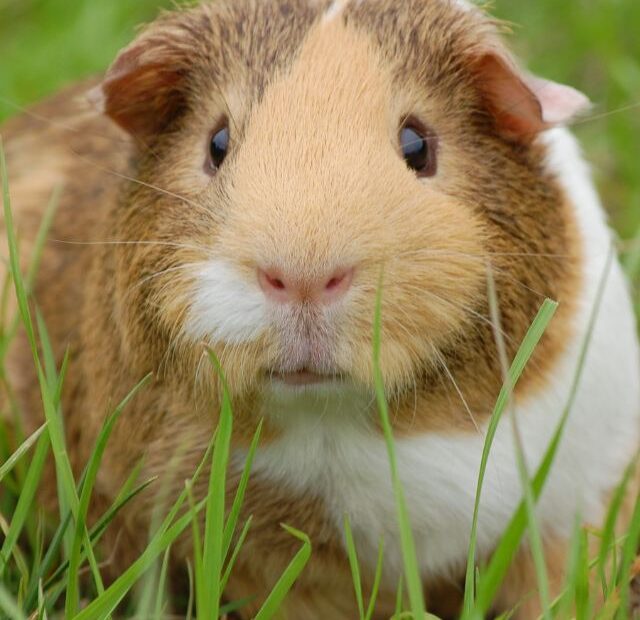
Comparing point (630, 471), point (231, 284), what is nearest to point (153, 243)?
point (231, 284)

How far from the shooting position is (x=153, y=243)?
406cm

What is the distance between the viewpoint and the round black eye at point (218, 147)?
4168 millimetres

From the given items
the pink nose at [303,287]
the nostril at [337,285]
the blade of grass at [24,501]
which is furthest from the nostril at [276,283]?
the blade of grass at [24,501]

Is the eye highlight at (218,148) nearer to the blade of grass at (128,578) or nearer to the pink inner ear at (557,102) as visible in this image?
the pink inner ear at (557,102)

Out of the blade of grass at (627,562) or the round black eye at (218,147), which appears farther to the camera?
the round black eye at (218,147)

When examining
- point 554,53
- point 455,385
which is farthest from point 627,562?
point 554,53

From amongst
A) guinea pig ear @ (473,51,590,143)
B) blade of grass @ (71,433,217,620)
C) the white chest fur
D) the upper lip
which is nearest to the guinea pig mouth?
the upper lip

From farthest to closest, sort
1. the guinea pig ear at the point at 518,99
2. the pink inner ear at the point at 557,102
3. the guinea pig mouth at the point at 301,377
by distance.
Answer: the pink inner ear at the point at 557,102 → the guinea pig ear at the point at 518,99 → the guinea pig mouth at the point at 301,377

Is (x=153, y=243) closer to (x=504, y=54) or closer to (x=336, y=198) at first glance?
(x=336, y=198)

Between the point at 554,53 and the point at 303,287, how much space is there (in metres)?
5.36

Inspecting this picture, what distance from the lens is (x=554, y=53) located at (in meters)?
8.42

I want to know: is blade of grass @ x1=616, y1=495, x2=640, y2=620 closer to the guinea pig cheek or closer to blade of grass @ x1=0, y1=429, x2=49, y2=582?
the guinea pig cheek

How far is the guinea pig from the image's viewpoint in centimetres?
364

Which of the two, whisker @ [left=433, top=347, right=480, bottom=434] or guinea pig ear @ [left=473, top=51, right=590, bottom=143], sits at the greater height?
guinea pig ear @ [left=473, top=51, right=590, bottom=143]
